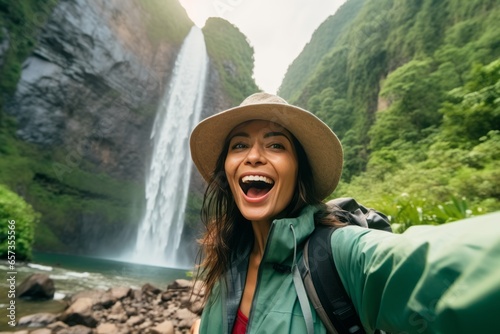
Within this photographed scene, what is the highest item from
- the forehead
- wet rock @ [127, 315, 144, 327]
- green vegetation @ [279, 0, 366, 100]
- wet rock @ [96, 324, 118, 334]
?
green vegetation @ [279, 0, 366, 100]

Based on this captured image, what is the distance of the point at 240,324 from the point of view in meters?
1.17

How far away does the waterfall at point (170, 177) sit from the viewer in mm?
22391

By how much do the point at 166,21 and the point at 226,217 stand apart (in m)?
31.3

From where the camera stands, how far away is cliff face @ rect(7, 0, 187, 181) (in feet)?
64.3

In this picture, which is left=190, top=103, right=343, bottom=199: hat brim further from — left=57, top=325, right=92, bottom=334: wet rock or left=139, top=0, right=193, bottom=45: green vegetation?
left=139, top=0, right=193, bottom=45: green vegetation

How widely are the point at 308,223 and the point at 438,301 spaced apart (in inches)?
24.0

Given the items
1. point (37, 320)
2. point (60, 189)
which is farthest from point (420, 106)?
point (60, 189)

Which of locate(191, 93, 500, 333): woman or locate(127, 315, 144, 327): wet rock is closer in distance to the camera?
locate(191, 93, 500, 333): woman

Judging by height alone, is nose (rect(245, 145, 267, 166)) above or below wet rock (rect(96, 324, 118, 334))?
above

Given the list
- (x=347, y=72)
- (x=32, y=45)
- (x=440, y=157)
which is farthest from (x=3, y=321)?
(x=347, y=72)

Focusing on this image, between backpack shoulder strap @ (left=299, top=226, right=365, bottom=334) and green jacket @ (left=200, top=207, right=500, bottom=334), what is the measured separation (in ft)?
0.08

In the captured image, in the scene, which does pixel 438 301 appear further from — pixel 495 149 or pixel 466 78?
pixel 466 78

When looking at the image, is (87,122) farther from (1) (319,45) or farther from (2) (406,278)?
(1) (319,45)

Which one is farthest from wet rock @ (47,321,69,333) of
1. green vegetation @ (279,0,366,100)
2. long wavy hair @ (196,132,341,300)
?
green vegetation @ (279,0,366,100)
